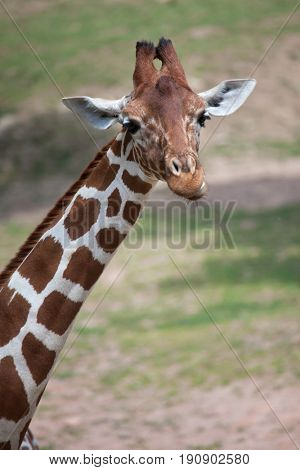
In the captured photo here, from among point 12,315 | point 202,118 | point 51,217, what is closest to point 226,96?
point 202,118

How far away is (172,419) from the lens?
12.8 metres

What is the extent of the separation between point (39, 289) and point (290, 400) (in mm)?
6157

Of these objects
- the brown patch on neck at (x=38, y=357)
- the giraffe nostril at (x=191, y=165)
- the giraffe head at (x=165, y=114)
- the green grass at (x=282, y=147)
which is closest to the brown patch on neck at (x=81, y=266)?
the brown patch on neck at (x=38, y=357)

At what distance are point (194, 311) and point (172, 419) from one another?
4.06 meters

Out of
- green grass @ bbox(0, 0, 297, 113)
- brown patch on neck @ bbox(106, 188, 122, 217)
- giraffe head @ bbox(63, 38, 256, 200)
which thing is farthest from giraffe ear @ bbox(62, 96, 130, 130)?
green grass @ bbox(0, 0, 297, 113)

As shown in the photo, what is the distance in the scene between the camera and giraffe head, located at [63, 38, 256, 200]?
6.91 metres

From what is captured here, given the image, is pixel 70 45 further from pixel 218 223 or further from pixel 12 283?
pixel 12 283

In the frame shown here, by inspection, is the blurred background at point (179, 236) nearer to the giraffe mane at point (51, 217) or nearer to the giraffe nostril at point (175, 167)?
the giraffe mane at point (51, 217)

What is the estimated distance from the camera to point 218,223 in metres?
19.8

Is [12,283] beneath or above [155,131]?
beneath

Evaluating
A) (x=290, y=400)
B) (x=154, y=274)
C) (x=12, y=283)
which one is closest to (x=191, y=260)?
(x=154, y=274)

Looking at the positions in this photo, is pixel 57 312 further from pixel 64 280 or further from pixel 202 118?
pixel 202 118

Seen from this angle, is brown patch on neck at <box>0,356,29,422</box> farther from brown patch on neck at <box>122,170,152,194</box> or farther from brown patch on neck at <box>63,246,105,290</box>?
brown patch on neck at <box>122,170,152,194</box>

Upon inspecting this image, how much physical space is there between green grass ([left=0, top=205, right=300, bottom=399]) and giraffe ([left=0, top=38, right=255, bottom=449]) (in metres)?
6.51
